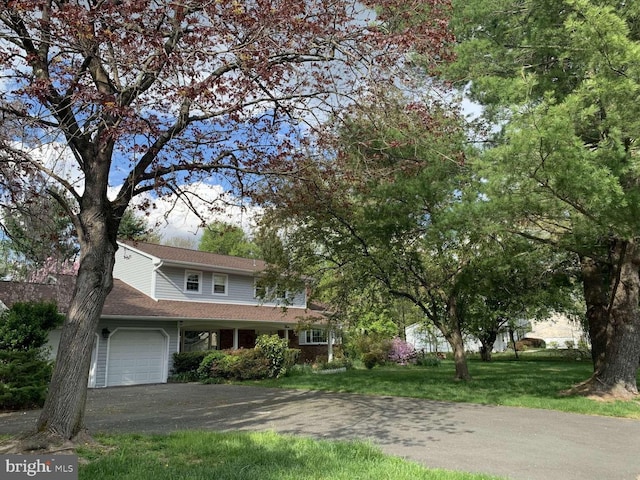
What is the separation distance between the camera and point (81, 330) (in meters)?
6.49

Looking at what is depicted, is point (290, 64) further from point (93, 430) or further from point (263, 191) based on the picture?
point (93, 430)

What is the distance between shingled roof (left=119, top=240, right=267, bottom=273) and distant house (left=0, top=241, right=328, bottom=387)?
5cm

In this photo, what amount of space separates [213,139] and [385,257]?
784 cm

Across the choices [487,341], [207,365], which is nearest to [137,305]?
[207,365]

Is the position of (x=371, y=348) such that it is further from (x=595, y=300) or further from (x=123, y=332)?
(x=595, y=300)

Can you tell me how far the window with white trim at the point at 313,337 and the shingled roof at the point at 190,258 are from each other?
4746 millimetres

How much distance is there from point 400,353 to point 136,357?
14.3 meters

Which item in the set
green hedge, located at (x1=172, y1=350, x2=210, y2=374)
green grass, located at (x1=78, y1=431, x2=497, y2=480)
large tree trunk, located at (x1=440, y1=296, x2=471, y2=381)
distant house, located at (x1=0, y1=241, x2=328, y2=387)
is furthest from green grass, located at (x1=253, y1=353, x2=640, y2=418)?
green grass, located at (x1=78, y1=431, x2=497, y2=480)

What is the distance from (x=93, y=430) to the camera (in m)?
8.19

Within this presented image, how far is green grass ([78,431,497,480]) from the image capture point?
4.83 metres

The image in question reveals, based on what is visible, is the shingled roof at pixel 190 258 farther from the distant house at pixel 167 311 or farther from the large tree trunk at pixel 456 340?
the large tree trunk at pixel 456 340

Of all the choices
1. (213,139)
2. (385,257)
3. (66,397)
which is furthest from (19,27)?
(385,257)

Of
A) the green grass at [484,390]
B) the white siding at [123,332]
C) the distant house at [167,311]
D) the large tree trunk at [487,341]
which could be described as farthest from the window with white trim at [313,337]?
the large tree trunk at [487,341]

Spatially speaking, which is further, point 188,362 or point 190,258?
point 190,258
